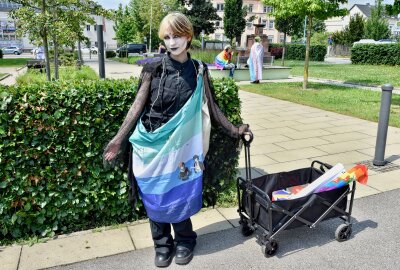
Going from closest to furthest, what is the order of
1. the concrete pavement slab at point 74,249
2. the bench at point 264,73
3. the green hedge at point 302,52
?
1. the concrete pavement slab at point 74,249
2. the bench at point 264,73
3. the green hedge at point 302,52

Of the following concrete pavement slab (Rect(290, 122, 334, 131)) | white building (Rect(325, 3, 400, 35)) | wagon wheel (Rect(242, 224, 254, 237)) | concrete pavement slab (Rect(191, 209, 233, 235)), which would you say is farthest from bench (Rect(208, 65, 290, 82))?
white building (Rect(325, 3, 400, 35))

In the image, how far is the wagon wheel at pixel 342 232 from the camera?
3371mm

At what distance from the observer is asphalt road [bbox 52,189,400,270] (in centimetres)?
308

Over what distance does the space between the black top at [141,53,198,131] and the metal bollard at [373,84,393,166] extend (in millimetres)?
3170

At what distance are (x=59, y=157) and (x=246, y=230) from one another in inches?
68.7

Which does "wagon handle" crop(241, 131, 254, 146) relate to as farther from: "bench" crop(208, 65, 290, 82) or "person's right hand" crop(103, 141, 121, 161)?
"bench" crop(208, 65, 290, 82)

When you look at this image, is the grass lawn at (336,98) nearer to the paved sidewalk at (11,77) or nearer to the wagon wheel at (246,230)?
the wagon wheel at (246,230)

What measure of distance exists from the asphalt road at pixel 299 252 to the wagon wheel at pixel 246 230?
0.13ft

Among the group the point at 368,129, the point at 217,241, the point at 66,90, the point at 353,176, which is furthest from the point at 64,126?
the point at 368,129

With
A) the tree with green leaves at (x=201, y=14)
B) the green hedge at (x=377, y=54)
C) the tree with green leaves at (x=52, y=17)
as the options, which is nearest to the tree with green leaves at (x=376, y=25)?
the tree with green leaves at (x=201, y=14)

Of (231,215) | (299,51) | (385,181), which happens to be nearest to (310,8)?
Result: (385,181)

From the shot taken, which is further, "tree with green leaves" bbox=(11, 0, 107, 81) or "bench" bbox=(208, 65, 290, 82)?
"bench" bbox=(208, 65, 290, 82)

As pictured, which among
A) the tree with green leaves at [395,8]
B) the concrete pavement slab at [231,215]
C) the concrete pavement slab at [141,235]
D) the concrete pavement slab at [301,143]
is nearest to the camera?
the concrete pavement slab at [141,235]

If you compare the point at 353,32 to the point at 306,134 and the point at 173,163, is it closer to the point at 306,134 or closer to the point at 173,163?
the point at 306,134
